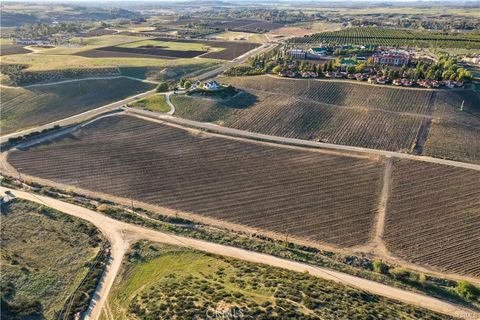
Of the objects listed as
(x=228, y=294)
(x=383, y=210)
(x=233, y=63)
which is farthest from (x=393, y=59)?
(x=228, y=294)

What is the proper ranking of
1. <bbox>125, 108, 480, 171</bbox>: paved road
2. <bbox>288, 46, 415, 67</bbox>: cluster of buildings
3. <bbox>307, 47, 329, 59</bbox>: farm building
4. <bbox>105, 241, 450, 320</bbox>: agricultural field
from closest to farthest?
<bbox>105, 241, 450, 320</bbox>: agricultural field
<bbox>125, 108, 480, 171</bbox>: paved road
<bbox>288, 46, 415, 67</bbox>: cluster of buildings
<bbox>307, 47, 329, 59</bbox>: farm building

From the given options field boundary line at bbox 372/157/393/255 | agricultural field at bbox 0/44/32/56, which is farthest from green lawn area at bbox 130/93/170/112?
agricultural field at bbox 0/44/32/56

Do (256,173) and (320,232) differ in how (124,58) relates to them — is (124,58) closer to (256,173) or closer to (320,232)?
(256,173)

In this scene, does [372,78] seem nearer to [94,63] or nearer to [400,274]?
[400,274]

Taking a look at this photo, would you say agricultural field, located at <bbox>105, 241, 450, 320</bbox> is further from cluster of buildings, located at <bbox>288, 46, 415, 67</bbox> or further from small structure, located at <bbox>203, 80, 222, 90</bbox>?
cluster of buildings, located at <bbox>288, 46, 415, 67</bbox>

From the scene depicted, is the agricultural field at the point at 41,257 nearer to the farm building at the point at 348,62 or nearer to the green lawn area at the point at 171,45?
the farm building at the point at 348,62

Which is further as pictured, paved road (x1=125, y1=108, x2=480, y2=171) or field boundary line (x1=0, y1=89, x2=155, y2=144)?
field boundary line (x1=0, y1=89, x2=155, y2=144)

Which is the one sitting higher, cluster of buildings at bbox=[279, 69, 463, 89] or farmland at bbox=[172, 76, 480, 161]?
cluster of buildings at bbox=[279, 69, 463, 89]
